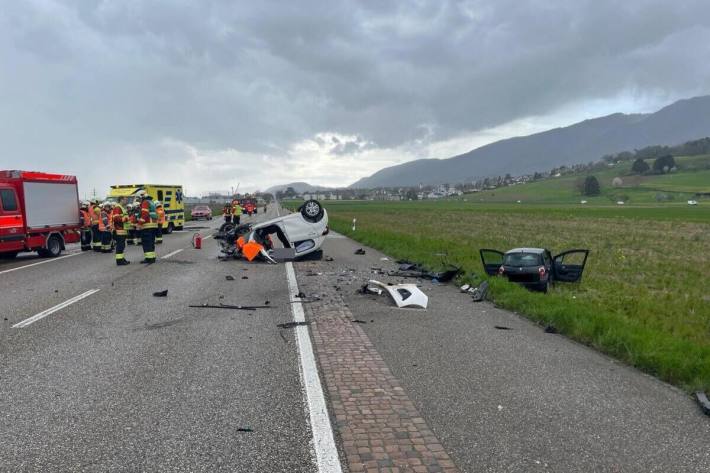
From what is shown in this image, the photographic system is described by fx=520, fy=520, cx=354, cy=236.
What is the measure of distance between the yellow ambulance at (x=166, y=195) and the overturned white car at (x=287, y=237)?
11.8m

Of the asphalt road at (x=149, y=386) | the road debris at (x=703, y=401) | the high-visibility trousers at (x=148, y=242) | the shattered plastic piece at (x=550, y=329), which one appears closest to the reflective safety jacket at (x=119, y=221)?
the high-visibility trousers at (x=148, y=242)

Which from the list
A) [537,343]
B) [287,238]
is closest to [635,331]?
[537,343]

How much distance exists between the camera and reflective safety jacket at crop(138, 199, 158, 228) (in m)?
14.4

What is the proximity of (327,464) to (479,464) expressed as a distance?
100 cm

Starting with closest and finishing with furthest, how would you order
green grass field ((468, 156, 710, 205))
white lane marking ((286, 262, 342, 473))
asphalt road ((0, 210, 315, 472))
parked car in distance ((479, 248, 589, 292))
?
white lane marking ((286, 262, 342, 473)) < asphalt road ((0, 210, 315, 472)) < parked car in distance ((479, 248, 589, 292)) < green grass field ((468, 156, 710, 205))

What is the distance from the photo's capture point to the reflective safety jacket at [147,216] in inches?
565

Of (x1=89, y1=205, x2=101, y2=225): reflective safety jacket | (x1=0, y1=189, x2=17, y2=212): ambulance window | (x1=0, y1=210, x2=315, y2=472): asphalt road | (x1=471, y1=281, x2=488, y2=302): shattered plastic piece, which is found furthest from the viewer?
(x1=89, y1=205, x2=101, y2=225): reflective safety jacket

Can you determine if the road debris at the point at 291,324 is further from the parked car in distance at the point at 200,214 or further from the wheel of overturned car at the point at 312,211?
the parked car in distance at the point at 200,214

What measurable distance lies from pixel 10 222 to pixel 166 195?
12.9 m

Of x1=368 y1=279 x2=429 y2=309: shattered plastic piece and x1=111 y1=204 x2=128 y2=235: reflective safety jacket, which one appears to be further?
x1=111 y1=204 x2=128 y2=235: reflective safety jacket

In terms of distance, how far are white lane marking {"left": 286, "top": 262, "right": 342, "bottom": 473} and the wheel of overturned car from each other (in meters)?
8.14

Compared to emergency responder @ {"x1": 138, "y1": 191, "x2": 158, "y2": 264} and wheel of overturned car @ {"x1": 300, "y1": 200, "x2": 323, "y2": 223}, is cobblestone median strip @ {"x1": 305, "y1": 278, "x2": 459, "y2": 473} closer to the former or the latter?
wheel of overturned car @ {"x1": 300, "y1": 200, "x2": 323, "y2": 223}

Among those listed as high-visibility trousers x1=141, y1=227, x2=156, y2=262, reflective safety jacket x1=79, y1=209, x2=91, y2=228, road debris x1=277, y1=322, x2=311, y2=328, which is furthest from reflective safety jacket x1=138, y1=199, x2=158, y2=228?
road debris x1=277, y1=322, x2=311, y2=328

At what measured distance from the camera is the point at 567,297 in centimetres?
954
